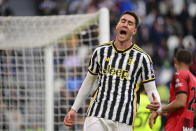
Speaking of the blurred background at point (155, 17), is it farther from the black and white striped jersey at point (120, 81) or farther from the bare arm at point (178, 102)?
the black and white striped jersey at point (120, 81)

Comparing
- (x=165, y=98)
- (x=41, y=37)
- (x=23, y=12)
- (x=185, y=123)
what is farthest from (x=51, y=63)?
(x=23, y=12)

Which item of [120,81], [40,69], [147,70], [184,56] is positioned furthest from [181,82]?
[40,69]

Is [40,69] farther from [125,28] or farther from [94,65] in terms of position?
[125,28]

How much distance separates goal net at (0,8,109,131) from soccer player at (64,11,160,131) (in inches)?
82.7

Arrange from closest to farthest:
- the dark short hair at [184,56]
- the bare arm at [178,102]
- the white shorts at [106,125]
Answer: the white shorts at [106,125] < the bare arm at [178,102] < the dark short hair at [184,56]

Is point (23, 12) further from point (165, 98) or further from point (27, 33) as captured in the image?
point (27, 33)

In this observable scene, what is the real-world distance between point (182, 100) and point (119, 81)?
812 millimetres

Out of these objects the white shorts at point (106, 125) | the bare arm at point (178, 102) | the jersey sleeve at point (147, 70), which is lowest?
the white shorts at point (106, 125)

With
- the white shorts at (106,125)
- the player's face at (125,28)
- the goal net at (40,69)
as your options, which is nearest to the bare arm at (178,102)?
the white shorts at (106,125)

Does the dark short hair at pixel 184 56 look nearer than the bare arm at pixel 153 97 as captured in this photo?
No

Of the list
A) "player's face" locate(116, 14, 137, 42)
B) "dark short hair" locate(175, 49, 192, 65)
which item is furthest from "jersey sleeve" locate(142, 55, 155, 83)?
"dark short hair" locate(175, 49, 192, 65)

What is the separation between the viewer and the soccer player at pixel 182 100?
497cm

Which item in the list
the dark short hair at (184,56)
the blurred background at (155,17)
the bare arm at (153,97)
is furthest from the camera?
the blurred background at (155,17)

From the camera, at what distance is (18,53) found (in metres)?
8.15
